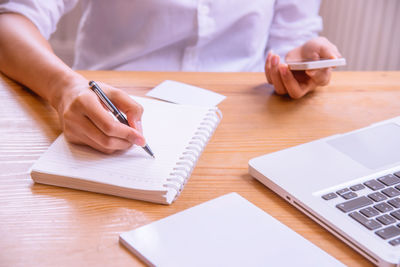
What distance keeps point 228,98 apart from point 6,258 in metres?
0.50

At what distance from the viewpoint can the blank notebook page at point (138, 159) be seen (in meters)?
0.56

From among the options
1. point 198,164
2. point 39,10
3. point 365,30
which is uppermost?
point 39,10

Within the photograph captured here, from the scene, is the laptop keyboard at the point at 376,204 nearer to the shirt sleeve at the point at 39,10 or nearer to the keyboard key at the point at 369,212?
the keyboard key at the point at 369,212

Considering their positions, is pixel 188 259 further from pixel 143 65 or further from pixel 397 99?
pixel 143 65

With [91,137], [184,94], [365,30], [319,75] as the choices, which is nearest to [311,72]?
[319,75]

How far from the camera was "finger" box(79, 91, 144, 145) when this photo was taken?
590 mm

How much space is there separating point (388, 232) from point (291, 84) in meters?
0.42

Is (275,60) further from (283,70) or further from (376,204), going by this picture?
(376,204)

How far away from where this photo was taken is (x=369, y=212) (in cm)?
50

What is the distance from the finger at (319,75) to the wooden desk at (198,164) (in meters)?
0.03

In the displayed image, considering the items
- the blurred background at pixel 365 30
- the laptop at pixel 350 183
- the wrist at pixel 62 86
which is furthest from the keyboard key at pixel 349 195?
the blurred background at pixel 365 30

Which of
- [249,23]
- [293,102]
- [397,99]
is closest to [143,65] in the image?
[249,23]

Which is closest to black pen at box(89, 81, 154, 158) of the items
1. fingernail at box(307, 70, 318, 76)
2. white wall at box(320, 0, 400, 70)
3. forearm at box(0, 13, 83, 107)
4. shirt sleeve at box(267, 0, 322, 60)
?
forearm at box(0, 13, 83, 107)

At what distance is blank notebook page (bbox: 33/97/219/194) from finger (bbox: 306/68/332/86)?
25 centimetres
